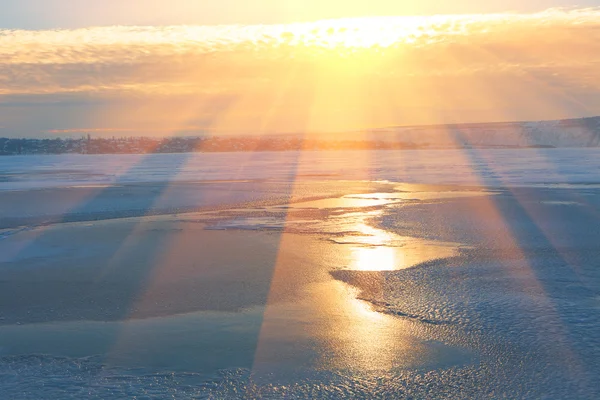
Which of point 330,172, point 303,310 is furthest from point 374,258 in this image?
point 330,172

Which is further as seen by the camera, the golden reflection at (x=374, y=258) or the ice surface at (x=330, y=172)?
the ice surface at (x=330, y=172)

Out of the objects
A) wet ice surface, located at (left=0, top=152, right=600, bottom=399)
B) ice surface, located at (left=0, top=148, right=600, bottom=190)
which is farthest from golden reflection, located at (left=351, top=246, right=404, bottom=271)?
ice surface, located at (left=0, top=148, right=600, bottom=190)

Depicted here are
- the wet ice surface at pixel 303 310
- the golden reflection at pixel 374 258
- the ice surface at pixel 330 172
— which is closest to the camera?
the wet ice surface at pixel 303 310

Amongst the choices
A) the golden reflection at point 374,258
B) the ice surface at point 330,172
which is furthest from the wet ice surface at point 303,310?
the ice surface at point 330,172

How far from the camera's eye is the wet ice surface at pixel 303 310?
4.77 metres

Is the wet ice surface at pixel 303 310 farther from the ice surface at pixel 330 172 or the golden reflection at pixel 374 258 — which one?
the ice surface at pixel 330 172

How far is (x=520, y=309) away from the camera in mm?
6531

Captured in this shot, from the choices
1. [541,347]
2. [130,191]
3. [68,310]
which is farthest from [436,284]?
[130,191]

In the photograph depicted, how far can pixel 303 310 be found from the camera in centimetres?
664

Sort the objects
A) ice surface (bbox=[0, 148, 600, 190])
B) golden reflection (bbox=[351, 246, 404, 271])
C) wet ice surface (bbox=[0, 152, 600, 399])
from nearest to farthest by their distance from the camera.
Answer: wet ice surface (bbox=[0, 152, 600, 399]) → golden reflection (bbox=[351, 246, 404, 271]) → ice surface (bbox=[0, 148, 600, 190])

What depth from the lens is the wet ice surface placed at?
4.77 meters

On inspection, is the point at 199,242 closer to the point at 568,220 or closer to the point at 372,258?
the point at 372,258

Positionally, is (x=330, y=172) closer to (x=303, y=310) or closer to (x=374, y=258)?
(x=374, y=258)

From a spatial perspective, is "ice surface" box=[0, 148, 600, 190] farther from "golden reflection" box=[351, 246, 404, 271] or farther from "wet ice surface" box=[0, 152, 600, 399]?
"golden reflection" box=[351, 246, 404, 271]
